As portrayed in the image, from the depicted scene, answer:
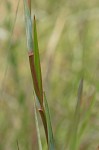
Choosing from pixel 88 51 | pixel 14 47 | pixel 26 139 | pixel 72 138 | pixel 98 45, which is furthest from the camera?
pixel 98 45

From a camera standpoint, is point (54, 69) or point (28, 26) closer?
point (28, 26)

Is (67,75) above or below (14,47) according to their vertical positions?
below

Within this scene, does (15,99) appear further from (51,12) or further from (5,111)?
(51,12)

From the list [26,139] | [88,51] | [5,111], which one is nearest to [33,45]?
[26,139]

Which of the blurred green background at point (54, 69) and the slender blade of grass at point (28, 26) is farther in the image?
the blurred green background at point (54, 69)

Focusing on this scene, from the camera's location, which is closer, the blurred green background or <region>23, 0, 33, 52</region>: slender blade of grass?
<region>23, 0, 33, 52</region>: slender blade of grass

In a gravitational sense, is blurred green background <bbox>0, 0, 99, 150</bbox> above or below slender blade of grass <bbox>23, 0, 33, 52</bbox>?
below

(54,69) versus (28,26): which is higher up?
(28,26)

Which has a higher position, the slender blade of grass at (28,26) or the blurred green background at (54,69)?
the slender blade of grass at (28,26)
